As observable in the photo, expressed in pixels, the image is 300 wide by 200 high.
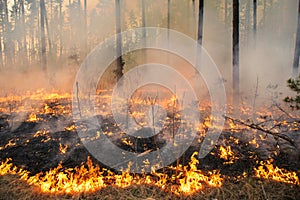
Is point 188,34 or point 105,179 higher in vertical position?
point 188,34

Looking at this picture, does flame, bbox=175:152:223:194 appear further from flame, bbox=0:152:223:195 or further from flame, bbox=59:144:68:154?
flame, bbox=59:144:68:154

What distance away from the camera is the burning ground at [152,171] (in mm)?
3602

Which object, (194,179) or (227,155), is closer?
(194,179)

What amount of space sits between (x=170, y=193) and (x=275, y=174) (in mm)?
2180

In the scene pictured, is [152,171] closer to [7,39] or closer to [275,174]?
[275,174]

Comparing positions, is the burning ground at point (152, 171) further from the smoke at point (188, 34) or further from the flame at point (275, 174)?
the smoke at point (188, 34)

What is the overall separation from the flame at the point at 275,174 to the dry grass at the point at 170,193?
0.53 feet

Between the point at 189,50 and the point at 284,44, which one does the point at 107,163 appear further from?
the point at 284,44

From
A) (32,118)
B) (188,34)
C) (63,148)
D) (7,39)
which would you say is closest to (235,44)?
(63,148)

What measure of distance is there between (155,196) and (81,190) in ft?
4.30

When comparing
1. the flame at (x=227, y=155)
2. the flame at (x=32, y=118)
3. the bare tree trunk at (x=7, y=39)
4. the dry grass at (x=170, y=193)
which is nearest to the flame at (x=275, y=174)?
the dry grass at (x=170, y=193)

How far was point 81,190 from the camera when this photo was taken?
3.63 m

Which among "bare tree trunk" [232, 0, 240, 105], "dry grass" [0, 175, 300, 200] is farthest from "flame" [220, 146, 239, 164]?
"bare tree trunk" [232, 0, 240, 105]

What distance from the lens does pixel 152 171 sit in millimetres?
4391
